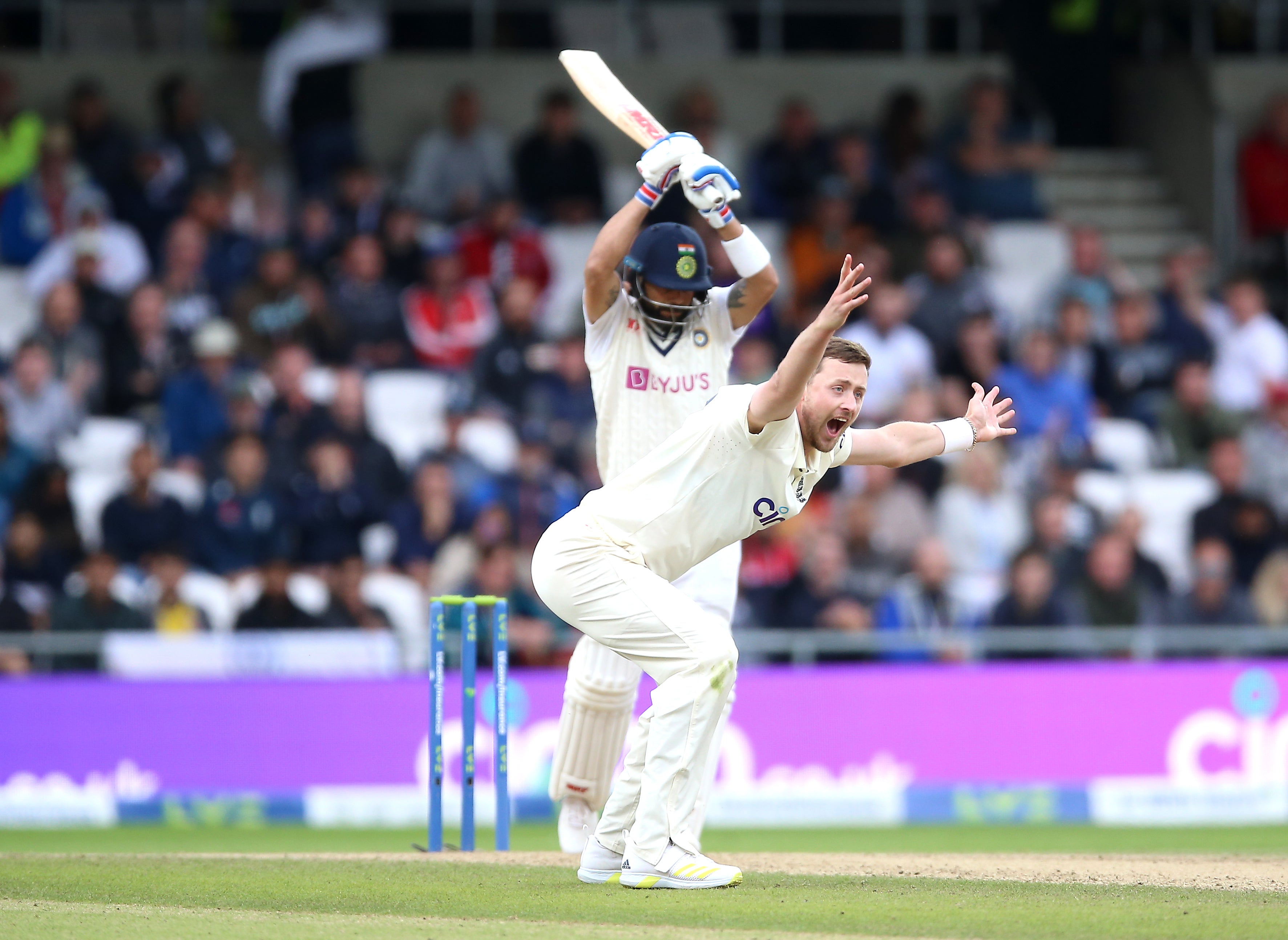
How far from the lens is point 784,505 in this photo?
22.6 ft

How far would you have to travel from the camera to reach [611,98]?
8.56 m

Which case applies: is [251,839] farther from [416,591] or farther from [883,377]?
[883,377]

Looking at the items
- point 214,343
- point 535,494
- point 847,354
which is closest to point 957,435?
point 847,354

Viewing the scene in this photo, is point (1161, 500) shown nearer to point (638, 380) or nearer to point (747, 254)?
point (747, 254)

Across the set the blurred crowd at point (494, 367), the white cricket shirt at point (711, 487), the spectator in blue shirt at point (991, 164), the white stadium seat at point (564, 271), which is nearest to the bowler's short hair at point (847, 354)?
the white cricket shirt at point (711, 487)

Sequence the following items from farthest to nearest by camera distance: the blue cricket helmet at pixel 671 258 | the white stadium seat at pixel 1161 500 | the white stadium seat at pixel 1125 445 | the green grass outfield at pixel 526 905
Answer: the white stadium seat at pixel 1125 445 < the white stadium seat at pixel 1161 500 < the blue cricket helmet at pixel 671 258 < the green grass outfield at pixel 526 905

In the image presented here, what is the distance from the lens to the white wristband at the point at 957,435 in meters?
7.23

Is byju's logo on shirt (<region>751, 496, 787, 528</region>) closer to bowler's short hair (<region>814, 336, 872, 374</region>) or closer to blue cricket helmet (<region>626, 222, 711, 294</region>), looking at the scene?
bowler's short hair (<region>814, 336, 872, 374</region>)

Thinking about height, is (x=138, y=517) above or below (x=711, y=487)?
below

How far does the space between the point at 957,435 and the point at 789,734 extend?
4.90m

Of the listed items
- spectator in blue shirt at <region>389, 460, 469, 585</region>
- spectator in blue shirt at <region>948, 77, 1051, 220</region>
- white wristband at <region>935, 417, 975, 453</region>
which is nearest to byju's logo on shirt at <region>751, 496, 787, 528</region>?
white wristband at <region>935, 417, 975, 453</region>

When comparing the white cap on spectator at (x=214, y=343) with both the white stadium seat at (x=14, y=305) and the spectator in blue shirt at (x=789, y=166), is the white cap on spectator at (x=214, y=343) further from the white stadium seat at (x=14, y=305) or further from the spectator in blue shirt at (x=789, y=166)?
the spectator in blue shirt at (x=789, y=166)

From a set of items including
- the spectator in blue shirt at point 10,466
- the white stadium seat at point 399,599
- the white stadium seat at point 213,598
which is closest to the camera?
the white stadium seat at point 213,598

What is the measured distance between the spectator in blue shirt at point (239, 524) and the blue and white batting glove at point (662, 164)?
229 inches
